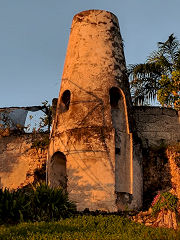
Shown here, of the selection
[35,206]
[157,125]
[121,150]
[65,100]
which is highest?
[65,100]

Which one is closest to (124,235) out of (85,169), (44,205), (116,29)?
(44,205)

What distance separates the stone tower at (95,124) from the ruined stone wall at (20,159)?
246cm

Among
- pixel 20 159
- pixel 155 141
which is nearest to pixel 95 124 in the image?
pixel 155 141

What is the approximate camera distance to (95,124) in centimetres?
1443

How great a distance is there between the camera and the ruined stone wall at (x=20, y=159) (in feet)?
56.8

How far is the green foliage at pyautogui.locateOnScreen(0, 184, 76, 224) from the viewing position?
37.0ft

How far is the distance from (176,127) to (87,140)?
4.88 meters

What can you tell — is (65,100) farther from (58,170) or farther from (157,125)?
(157,125)

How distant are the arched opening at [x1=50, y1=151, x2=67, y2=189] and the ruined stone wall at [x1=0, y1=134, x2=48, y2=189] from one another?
2.12 metres

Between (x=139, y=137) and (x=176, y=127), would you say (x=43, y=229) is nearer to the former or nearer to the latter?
(x=139, y=137)

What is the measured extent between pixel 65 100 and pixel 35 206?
5365 millimetres

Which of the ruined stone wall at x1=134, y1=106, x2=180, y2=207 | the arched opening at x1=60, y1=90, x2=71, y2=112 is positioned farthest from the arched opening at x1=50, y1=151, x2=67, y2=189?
the ruined stone wall at x1=134, y1=106, x2=180, y2=207

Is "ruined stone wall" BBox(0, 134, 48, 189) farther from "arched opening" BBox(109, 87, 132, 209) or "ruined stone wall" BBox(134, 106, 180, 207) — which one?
"ruined stone wall" BBox(134, 106, 180, 207)

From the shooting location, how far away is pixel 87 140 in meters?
14.1
